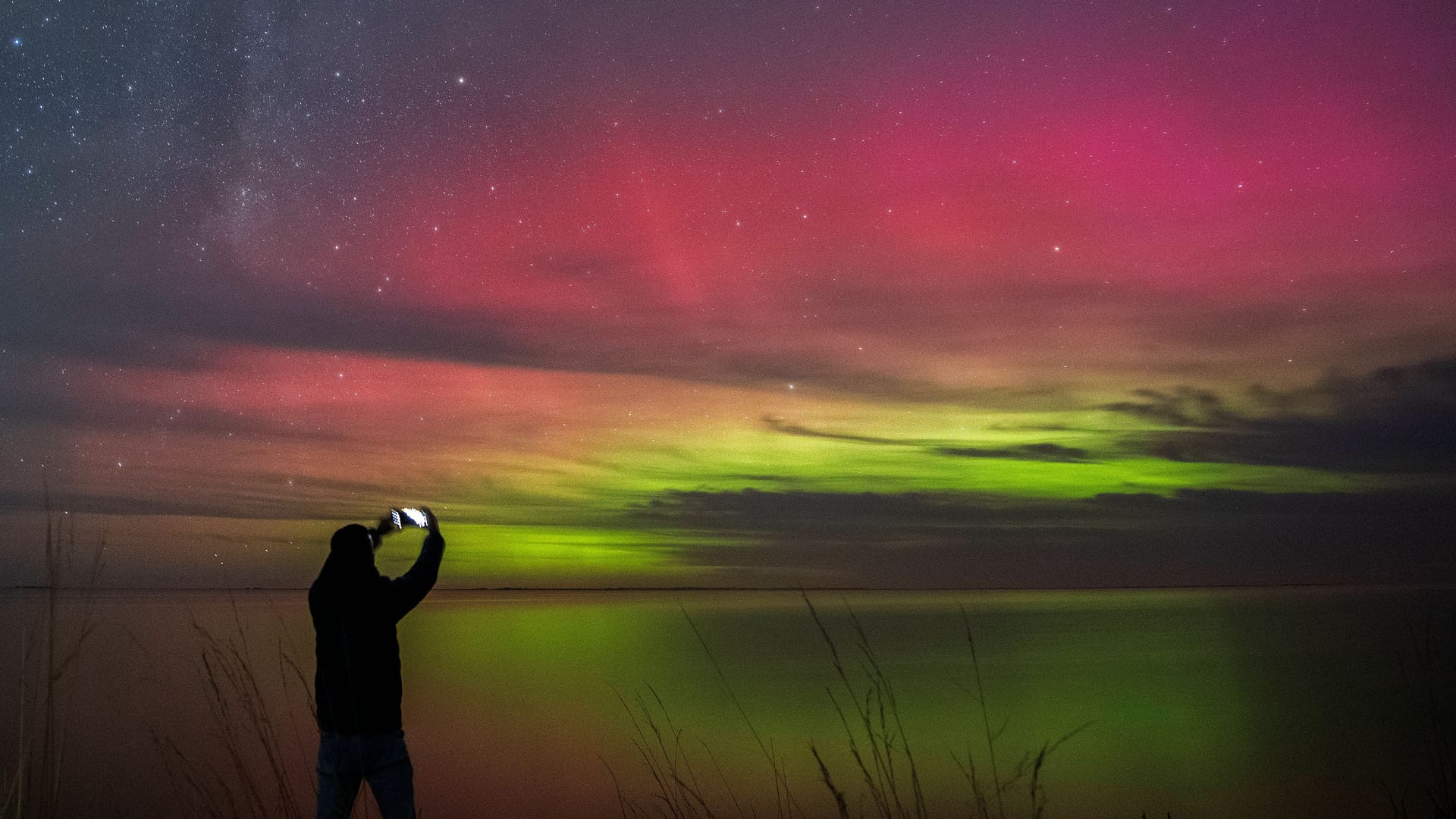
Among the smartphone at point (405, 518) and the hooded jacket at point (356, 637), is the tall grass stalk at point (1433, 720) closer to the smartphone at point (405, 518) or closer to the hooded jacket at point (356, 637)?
the hooded jacket at point (356, 637)

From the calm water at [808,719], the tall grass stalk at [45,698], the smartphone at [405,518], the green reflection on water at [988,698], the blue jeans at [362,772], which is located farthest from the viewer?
the green reflection on water at [988,698]

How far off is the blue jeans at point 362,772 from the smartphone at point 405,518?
2.98 ft

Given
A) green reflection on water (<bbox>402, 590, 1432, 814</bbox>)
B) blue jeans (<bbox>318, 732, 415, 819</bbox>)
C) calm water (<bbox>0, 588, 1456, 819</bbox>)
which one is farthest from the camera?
green reflection on water (<bbox>402, 590, 1432, 814</bbox>)

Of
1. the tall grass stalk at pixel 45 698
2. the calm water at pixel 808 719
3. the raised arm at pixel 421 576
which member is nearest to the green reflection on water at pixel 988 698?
the calm water at pixel 808 719

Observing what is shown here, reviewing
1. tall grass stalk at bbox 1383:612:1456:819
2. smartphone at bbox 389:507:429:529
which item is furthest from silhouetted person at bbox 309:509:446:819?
tall grass stalk at bbox 1383:612:1456:819

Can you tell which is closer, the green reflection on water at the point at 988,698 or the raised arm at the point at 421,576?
the raised arm at the point at 421,576

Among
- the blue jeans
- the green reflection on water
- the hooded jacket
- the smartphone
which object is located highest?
the smartphone

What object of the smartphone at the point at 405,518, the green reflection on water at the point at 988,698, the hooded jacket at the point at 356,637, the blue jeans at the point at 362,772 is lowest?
the green reflection on water at the point at 988,698

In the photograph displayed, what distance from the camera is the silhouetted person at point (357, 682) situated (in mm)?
4285

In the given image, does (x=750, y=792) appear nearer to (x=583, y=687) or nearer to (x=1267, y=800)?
(x=1267, y=800)

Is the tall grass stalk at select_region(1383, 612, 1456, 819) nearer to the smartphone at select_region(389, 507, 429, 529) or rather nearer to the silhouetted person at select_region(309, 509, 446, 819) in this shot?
the silhouetted person at select_region(309, 509, 446, 819)

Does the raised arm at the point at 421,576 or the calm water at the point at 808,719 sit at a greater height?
the raised arm at the point at 421,576

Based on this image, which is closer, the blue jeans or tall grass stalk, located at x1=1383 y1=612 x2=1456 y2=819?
tall grass stalk, located at x1=1383 y1=612 x2=1456 y2=819

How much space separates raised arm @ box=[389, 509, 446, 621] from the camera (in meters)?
4.46
